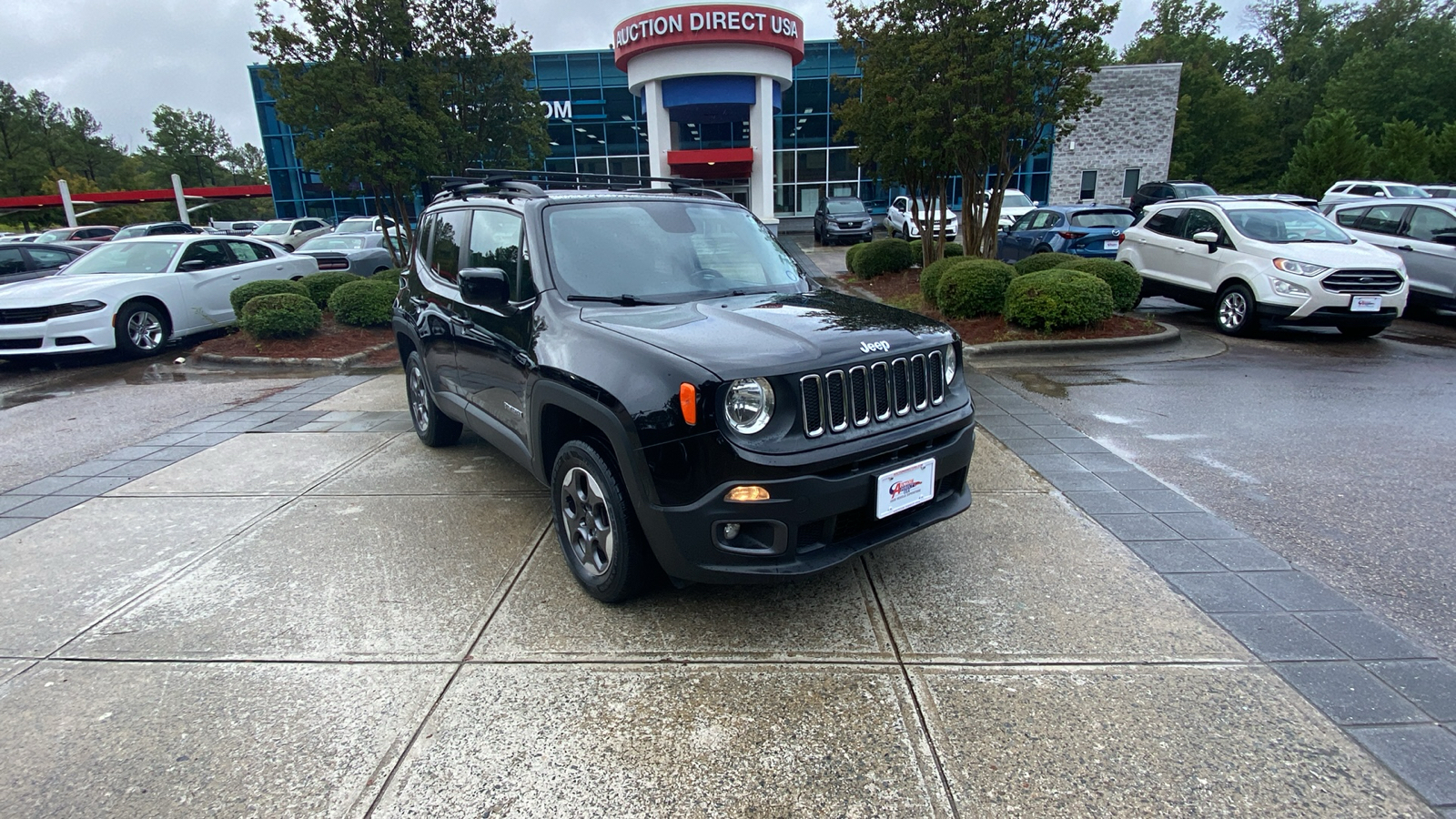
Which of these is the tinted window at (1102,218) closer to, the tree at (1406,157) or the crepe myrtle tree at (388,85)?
the crepe myrtle tree at (388,85)

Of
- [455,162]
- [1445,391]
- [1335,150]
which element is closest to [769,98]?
[455,162]

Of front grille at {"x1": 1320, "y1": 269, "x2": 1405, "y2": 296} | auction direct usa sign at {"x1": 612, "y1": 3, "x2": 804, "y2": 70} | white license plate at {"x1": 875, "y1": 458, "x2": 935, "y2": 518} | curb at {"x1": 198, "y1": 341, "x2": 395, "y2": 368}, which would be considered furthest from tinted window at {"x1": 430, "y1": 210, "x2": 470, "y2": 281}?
auction direct usa sign at {"x1": 612, "y1": 3, "x2": 804, "y2": 70}

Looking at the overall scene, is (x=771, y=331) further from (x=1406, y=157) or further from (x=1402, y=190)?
(x=1406, y=157)

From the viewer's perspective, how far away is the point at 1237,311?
31.7 ft

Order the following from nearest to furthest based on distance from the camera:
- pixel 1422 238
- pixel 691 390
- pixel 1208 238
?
pixel 691 390, pixel 1208 238, pixel 1422 238

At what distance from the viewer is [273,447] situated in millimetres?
5957

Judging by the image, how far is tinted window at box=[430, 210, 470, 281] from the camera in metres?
4.71

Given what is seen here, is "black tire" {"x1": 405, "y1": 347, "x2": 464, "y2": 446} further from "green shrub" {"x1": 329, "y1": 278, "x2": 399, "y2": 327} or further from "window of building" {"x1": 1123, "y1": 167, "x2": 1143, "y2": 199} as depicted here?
"window of building" {"x1": 1123, "y1": 167, "x2": 1143, "y2": 199}

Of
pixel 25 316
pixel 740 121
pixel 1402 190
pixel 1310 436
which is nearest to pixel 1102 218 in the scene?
pixel 1310 436

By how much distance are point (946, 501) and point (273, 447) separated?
533 cm

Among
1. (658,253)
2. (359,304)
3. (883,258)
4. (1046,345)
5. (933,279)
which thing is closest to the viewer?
(658,253)

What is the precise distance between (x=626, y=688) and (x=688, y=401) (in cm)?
112

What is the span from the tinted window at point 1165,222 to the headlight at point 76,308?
14630mm

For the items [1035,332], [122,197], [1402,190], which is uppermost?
[122,197]
